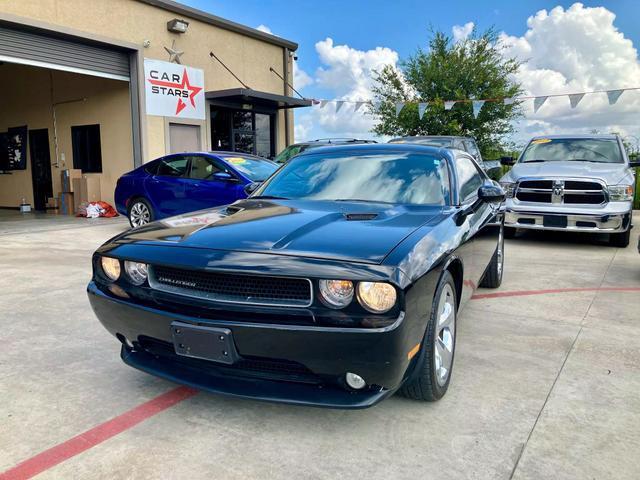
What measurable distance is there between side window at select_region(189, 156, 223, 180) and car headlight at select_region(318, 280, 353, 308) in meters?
6.60

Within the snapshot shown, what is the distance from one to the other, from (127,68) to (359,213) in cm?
1098

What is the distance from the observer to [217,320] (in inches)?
91.0

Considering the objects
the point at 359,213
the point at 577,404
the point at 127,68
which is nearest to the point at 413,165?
the point at 359,213

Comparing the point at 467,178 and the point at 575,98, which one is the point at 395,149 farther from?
the point at 575,98

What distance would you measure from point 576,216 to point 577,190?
0.38m

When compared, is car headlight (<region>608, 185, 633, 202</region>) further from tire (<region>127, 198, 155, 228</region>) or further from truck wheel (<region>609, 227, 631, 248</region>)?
tire (<region>127, 198, 155, 228</region>)

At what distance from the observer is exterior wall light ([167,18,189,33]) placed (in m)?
12.7

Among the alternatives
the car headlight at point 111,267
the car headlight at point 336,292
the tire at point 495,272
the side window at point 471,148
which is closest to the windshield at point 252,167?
the tire at point 495,272

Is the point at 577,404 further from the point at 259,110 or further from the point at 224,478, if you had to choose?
the point at 259,110

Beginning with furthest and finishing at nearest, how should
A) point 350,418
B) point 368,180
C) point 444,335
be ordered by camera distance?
1. point 368,180
2. point 444,335
3. point 350,418

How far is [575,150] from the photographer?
850cm

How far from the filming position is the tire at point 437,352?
2.55 m

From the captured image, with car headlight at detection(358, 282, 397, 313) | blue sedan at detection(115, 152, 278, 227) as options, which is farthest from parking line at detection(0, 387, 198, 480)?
blue sedan at detection(115, 152, 278, 227)

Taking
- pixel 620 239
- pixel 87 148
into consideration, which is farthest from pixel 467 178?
pixel 87 148
